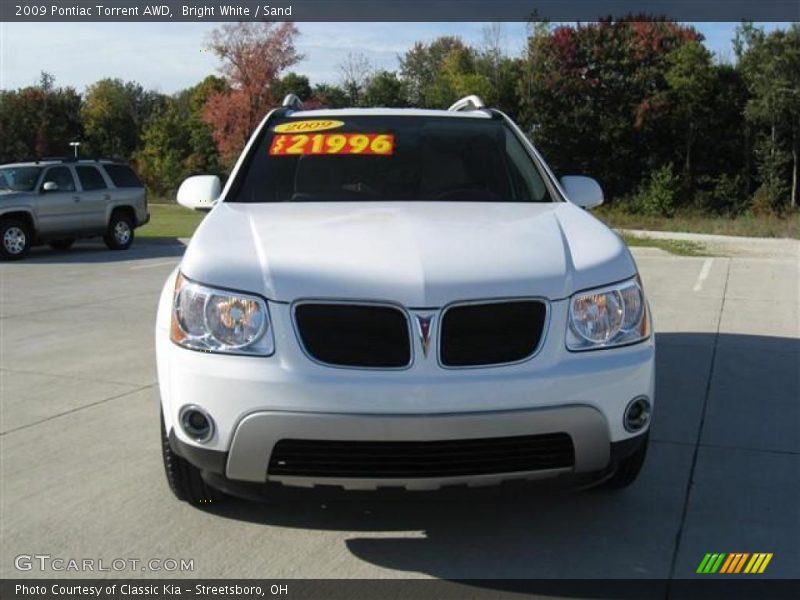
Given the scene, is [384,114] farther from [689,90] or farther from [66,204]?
[689,90]

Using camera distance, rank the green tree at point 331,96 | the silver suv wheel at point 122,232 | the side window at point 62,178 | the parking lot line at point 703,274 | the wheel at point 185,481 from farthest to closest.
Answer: the green tree at point 331,96
the silver suv wheel at point 122,232
the side window at point 62,178
the parking lot line at point 703,274
the wheel at point 185,481

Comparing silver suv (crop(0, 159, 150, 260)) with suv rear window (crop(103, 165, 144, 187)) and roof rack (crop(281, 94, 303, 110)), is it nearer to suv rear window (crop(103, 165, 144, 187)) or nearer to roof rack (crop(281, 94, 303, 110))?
suv rear window (crop(103, 165, 144, 187))

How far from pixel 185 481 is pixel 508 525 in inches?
54.6

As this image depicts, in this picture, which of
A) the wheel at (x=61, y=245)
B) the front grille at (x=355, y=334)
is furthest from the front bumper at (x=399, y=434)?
the wheel at (x=61, y=245)

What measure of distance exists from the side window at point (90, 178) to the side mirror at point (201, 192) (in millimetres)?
12776

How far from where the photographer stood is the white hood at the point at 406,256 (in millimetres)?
2971

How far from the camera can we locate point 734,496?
3762 mm

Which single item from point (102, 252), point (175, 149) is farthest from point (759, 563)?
point (175, 149)

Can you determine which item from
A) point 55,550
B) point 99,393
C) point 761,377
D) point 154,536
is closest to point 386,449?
point 154,536

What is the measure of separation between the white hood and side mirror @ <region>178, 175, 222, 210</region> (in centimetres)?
75

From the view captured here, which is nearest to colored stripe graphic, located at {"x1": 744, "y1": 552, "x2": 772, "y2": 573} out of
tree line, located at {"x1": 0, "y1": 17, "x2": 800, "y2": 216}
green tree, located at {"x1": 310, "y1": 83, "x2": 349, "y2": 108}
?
tree line, located at {"x1": 0, "y1": 17, "x2": 800, "y2": 216}

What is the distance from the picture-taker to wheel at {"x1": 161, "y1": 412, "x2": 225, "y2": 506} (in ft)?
11.3

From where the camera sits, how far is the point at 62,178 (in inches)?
632

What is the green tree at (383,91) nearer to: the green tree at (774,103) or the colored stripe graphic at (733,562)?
the green tree at (774,103)
